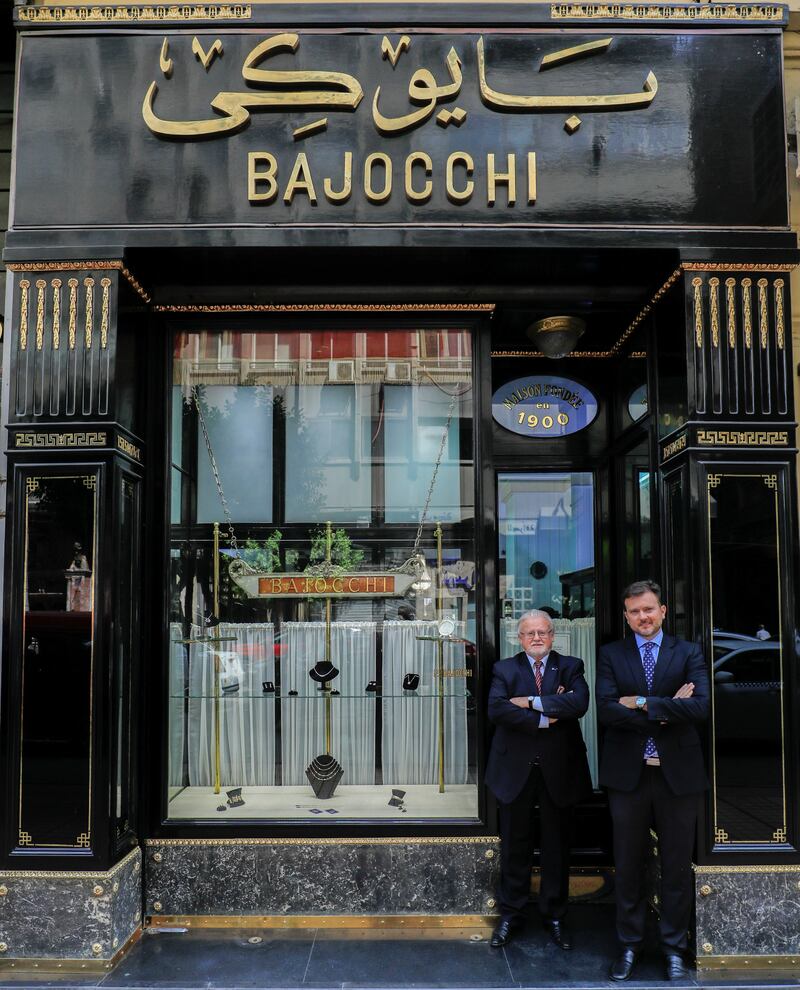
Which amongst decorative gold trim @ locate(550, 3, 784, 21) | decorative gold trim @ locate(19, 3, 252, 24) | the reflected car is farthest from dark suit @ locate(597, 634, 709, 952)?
decorative gold trim @ locate(19, 3, 252, 24)

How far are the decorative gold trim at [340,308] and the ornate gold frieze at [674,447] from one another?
1499 mm

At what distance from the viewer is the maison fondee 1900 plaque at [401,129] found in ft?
16.5

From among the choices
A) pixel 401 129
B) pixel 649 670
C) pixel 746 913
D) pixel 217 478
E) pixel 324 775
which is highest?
pixel 401 129

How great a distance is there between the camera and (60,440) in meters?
4.96

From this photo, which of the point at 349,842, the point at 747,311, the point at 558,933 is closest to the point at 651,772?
the point at 558,933

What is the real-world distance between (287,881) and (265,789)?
2.07 feet

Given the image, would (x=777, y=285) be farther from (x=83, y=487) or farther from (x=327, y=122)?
(x=83, y=487)

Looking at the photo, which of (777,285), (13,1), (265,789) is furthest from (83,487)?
(777,285)

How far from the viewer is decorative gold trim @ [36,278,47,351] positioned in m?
5.02

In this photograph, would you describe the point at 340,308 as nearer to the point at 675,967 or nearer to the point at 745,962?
the point at 675,967

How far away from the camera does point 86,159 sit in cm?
503

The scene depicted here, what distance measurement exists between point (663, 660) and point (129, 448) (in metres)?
3.46

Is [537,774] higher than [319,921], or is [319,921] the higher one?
[537,774]

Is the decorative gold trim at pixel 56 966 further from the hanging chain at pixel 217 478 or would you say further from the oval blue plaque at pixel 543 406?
the oval blue plaque at pixel 543 406
